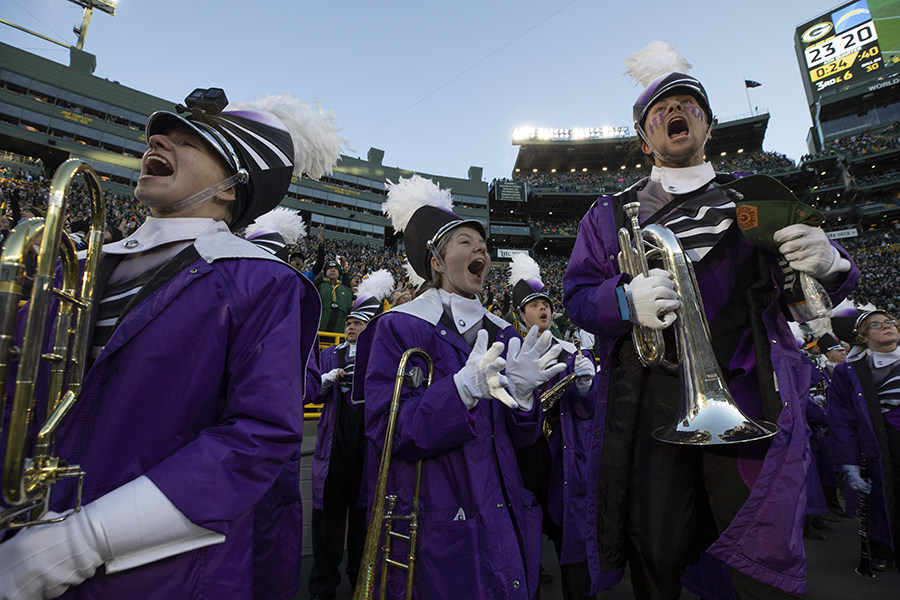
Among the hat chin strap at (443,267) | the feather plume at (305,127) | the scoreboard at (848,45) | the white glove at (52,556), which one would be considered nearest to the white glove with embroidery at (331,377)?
the hat chin strap at (443,267)

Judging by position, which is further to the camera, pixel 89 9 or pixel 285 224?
pixel 89 9

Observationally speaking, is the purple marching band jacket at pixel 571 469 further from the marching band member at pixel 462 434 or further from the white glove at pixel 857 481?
the white glove at pixel 857 481

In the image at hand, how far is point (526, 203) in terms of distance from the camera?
5162 cm

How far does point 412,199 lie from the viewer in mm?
3242

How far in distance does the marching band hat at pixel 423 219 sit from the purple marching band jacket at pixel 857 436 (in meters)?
4.31

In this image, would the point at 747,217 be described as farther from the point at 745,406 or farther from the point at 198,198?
the point at 198,198

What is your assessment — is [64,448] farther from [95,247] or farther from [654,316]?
[654,316]

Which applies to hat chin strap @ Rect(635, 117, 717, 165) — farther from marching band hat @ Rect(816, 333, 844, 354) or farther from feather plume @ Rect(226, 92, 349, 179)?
marching band hat @ Rect(816, 333, 844, 354)

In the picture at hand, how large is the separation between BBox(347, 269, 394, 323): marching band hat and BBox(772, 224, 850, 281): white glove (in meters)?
4.12

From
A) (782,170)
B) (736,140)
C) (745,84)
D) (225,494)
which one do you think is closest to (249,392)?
(225,494)

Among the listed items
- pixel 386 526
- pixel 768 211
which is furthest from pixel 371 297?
pixel 768 211

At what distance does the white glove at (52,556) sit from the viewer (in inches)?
35.4

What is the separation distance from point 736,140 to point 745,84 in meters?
7.42

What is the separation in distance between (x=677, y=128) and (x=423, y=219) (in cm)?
157
